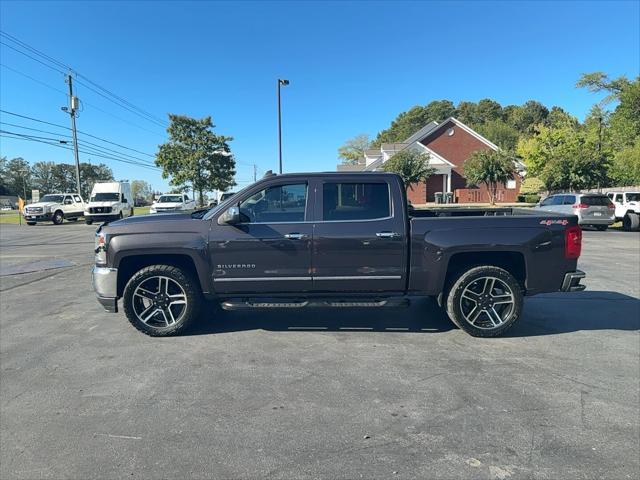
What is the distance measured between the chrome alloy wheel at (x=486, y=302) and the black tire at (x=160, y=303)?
10.5 feet

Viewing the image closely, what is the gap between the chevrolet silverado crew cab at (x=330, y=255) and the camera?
193 inches

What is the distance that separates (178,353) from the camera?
15.2 feet

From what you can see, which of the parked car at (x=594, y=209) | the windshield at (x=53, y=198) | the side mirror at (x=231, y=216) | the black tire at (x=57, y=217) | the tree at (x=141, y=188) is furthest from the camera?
the tree at (x=141, y=188)

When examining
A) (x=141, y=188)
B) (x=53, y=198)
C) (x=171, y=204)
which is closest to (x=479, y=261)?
(x=171, y=204)

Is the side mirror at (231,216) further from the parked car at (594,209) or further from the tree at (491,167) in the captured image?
the tree at (491,167)

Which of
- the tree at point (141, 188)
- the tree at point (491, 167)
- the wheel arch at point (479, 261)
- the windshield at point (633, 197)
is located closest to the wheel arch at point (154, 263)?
the wheel arch at point (479, 261)

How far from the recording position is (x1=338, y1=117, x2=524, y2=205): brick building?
40312 mm

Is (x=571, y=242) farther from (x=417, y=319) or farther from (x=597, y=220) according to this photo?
(x=597, y=220)

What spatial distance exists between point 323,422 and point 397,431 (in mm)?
549

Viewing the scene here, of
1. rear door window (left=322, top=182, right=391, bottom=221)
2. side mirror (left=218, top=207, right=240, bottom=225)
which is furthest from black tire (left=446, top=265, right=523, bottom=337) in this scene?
side mirror (left=218, top=207, right=240, bottom=225)

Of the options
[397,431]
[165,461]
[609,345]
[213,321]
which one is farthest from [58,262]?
[609,345]

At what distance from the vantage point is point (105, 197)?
29.2 m

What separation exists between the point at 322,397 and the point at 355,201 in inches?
92.8

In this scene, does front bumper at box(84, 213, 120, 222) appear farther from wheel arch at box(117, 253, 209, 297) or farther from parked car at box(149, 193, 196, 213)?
wheel arch at box(117, 253, 209, 297)
